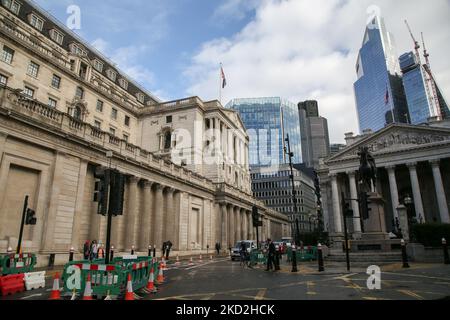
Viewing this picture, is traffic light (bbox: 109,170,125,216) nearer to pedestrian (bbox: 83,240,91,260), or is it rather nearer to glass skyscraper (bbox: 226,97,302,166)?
pedestrian (bbox: 83,240,91,260)

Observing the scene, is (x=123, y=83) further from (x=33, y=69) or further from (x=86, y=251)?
(x=86, y=251)

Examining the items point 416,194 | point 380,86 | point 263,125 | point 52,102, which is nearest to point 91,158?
point 52,102

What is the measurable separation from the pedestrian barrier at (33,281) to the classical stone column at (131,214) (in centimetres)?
1462

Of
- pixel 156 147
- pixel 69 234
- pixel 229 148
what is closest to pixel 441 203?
pixel 229 148

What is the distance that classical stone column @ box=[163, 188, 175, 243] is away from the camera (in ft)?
106

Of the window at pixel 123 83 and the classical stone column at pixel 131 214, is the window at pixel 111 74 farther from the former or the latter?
the classical stone column at pixel 131 214

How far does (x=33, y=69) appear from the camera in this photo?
3197 cm

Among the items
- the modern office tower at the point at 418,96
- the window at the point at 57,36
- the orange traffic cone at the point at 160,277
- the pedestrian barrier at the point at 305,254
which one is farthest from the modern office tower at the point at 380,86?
the orange traffic cone at the point at 160,277

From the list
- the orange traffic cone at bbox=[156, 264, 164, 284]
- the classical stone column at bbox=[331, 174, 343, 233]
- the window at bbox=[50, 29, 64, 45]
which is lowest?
the orange traffic cone at bbox=[156, 264, 164, 284]

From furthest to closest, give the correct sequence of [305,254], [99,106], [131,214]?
[99,106] < [131,214] < [305,254]

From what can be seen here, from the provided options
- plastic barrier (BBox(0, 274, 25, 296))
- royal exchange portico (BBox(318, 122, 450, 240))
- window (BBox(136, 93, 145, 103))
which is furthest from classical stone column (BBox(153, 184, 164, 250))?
royal exchange portico (BBox(318, 122, 450, 240))

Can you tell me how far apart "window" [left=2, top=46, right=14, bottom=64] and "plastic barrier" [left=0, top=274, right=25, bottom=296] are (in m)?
26.9

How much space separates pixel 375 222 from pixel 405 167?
3302 centimetres

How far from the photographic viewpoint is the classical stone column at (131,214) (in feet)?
85.2
